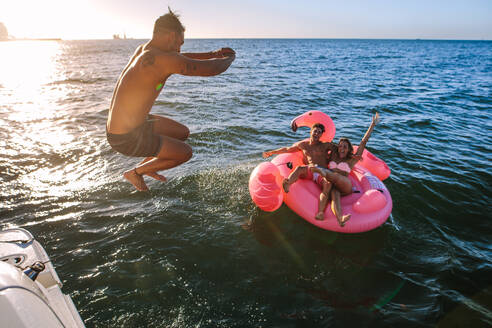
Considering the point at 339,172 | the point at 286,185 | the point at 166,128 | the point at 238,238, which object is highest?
the point at 166,128

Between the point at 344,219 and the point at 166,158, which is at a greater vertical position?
the point at 166,158

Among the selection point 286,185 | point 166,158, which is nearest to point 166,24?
point 166,158

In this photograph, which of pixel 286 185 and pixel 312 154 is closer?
pixel 286 185

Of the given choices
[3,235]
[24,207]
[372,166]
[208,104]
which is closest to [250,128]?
[208,104]

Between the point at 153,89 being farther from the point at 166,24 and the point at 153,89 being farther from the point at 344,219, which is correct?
the point at 344,219

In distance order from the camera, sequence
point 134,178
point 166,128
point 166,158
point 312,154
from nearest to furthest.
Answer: point 166,158 → point 166,128 → point 134,178 → point 312,154

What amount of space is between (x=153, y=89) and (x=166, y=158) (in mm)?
920

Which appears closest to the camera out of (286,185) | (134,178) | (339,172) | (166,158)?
(166,158)

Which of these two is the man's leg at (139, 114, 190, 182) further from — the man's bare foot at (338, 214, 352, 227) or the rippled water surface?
the man's bare foot at (338, 214, 352, 227)

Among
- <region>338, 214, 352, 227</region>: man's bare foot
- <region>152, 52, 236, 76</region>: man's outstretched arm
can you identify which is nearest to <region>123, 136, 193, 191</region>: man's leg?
<region>152, 52, 236, 76</region>: man's outstretched arm

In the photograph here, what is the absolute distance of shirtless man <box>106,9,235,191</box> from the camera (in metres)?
2.80

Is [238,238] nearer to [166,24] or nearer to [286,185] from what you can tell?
[286,185]

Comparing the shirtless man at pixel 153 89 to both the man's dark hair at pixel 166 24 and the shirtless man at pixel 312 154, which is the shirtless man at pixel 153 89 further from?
the shirtless man at pixel 312 154

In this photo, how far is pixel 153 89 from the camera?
9.84 feet
